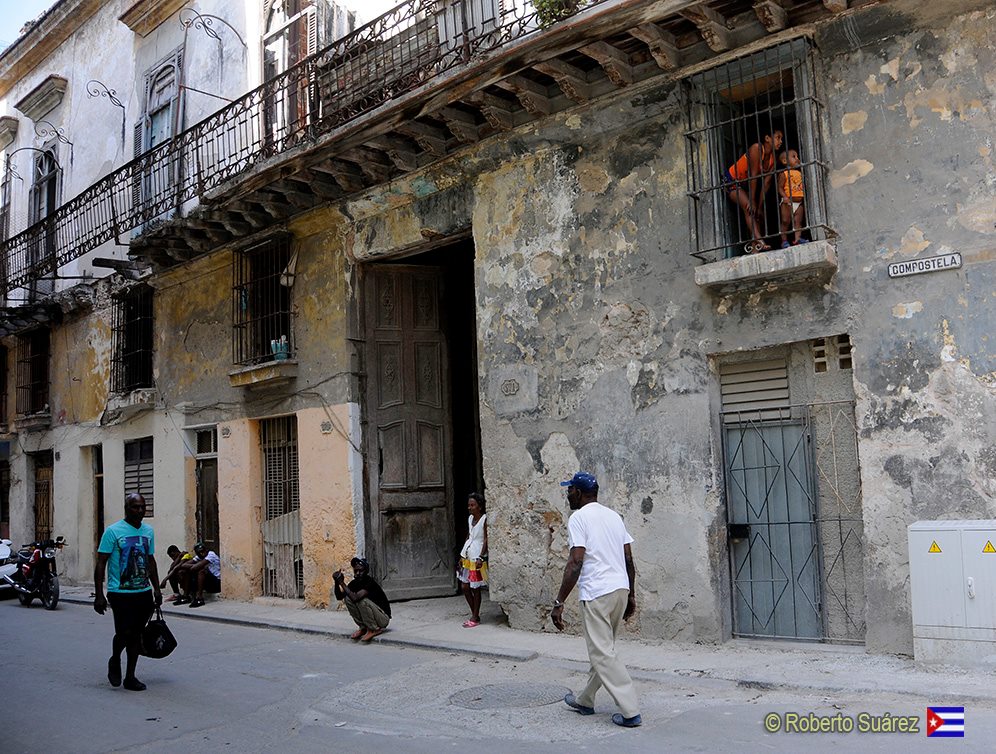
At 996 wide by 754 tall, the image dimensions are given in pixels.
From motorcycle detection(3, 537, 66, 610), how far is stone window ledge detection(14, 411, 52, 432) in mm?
4142

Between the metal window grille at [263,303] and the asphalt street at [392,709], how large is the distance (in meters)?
5.07

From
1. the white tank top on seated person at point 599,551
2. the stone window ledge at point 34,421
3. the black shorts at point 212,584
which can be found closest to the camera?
the white tank top on seated person at point 599,551

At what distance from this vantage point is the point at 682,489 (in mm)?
8617

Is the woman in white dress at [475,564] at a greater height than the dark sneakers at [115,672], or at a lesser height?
greater

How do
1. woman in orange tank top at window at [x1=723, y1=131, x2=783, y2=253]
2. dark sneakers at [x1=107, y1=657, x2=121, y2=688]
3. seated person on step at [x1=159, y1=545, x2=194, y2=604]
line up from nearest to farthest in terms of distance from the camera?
dark sneakers at [x1=107, y1=657, x2=121, y2=688], woman in orange tank top at window at [x1=723, y1=131, x2=783, y2=253], seated person on step at [x1=159, y1=545, x2=194, y2=604]

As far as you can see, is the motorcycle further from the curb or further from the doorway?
the doorway

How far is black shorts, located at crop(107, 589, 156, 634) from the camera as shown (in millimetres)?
7688

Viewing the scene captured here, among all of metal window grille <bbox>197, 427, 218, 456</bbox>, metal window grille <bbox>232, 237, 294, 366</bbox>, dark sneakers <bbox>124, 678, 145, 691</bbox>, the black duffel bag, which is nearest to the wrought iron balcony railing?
metal window grille <bbox>232, 237, 294, 366</bbox>

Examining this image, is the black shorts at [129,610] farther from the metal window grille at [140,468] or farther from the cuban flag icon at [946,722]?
the metal window grille at [140,468]

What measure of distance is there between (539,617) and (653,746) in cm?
411

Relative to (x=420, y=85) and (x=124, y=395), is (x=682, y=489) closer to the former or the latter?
(x=420, y=85)

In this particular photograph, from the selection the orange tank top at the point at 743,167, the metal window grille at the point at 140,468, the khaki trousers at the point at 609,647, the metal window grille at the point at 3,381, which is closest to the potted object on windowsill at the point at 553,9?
the orange tank top at the point at 743,167

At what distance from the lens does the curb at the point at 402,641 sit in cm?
852

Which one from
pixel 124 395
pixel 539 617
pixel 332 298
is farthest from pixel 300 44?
pixel 539 617
